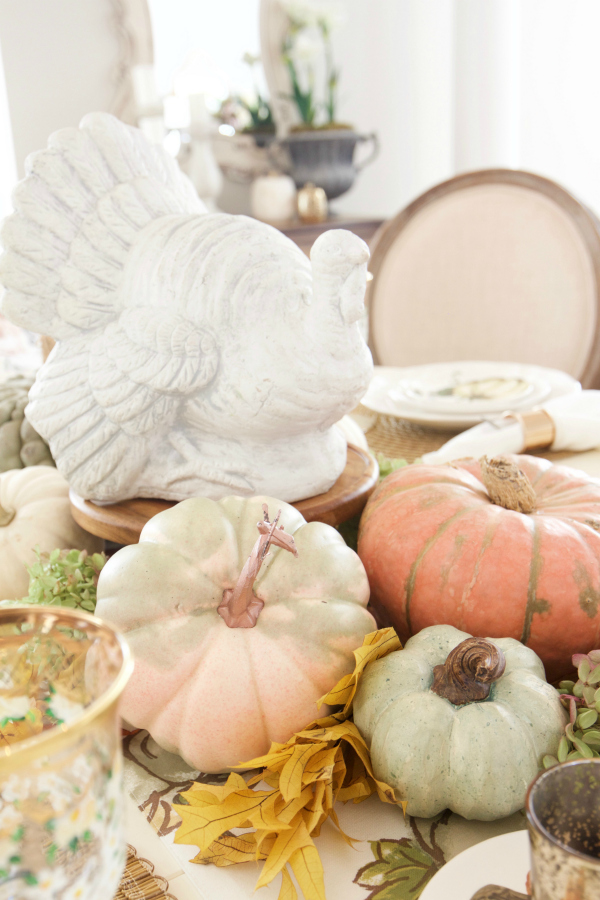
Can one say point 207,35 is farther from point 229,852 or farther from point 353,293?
point 229,852

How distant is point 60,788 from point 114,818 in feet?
0.12

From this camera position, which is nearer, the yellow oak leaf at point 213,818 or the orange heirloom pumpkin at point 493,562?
the yellow oak leaf at point 213,818

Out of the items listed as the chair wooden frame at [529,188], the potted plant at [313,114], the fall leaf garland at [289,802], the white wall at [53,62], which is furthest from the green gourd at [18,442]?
the potted plant at [313,114]

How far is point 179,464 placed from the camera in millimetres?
797

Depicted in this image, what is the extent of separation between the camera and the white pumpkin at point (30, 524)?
824 millimetres

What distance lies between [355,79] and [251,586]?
355 centimetres

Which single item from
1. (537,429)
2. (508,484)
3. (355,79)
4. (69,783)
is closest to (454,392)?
(537,429)

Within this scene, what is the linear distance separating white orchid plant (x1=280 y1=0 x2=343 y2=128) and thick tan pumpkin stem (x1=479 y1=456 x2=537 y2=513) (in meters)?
2.81

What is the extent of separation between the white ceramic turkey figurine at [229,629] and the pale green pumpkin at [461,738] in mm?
55

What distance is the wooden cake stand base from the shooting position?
76 cm

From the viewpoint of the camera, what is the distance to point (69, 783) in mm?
291

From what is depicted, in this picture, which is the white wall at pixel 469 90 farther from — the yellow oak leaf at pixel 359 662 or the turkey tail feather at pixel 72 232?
the yellow oak leaf at pixel 359 662

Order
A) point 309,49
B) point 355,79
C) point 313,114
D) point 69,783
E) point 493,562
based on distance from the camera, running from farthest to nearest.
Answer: point 355,79, point 313,114, point 309,49, point 493,562, point 69,783

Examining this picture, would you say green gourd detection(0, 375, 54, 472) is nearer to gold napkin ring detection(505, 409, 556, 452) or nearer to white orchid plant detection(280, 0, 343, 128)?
gold napkin ring detection(505, 409, 556, 452)
